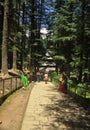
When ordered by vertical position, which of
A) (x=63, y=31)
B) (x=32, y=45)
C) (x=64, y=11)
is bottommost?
(x=32, y=45)

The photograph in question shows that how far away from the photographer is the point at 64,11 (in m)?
34.3

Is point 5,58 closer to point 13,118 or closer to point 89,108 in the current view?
point 89,108

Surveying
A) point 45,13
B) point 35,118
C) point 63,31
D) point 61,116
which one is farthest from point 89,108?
point 45,13

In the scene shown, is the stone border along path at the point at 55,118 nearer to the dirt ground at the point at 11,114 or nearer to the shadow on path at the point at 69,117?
the shadow on path at the point at 69,117

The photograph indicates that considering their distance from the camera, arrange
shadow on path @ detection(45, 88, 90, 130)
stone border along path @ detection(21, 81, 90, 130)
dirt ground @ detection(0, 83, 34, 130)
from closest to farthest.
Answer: dirt ground @ detection(0, 83, 34, 130) < stone border along path @ detection(21, 81, 90, 130) < shadow on path @ detection(45, 88, 90, 130)

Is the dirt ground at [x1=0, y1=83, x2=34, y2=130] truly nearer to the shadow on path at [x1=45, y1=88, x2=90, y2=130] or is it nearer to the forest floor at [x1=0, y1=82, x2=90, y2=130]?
the forest floor at [x1=0, y1=82, x2=90, y2=130]

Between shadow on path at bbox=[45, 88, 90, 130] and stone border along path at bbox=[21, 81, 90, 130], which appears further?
shadow on path at bbox=[45, 88, 90, 130]

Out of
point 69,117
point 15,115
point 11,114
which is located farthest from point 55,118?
point 11,114

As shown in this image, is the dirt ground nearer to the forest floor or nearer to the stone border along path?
the forest floor

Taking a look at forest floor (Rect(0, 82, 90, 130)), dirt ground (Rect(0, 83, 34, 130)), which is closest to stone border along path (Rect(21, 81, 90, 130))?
forest floor (Rect(0, 82, 90, 130))

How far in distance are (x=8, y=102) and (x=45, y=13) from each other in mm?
40369

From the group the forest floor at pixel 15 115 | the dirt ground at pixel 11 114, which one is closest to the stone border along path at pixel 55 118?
the forest floor at pixel 15 115

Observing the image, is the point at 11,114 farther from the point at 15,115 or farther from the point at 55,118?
the point at 55,118

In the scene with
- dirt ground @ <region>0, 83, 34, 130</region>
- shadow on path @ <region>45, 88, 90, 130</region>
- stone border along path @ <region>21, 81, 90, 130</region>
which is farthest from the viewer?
shadow on path @ <region>45, 88, 90, 130</region>
